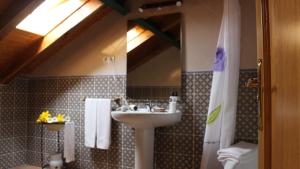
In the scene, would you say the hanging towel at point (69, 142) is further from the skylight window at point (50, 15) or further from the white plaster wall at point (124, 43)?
the skylight window at point (50, 15)

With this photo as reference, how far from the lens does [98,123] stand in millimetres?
3070

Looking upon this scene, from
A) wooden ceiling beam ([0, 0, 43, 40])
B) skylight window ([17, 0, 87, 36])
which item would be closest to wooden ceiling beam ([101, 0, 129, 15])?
skylight window ([17, 0, 87, 36])

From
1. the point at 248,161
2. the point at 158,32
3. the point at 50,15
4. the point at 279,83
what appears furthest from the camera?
the point at 50,15

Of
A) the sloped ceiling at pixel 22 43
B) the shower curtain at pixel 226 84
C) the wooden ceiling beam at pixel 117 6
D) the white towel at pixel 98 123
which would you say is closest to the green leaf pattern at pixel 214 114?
the shower curtain at pixel 226 84

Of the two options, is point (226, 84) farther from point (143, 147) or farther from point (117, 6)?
point (117, 6)

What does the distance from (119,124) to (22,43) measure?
1.47m

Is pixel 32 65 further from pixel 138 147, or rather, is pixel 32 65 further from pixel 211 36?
pixel 211 36

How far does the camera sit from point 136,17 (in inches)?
120

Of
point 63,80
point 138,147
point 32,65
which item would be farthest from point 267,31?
point 32,65

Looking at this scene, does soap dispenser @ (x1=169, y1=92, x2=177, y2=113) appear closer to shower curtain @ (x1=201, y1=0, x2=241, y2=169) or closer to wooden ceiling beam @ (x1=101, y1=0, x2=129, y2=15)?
shower curtain @ (x1=201, y1=0, x2=241, y2=169)

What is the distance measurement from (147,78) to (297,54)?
236 centimetres

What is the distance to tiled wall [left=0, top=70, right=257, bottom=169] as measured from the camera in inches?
99.0

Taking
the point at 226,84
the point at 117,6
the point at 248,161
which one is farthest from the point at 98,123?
the point at 248,161

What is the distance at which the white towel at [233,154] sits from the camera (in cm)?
201
